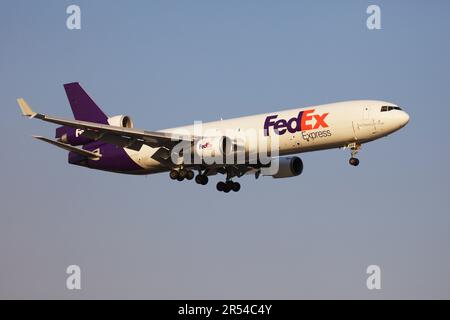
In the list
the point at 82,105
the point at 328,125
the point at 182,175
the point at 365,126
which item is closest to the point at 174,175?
the point at 182,175

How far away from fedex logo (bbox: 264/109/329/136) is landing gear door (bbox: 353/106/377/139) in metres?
1.70

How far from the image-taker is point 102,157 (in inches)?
2368

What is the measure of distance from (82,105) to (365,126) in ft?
66.4

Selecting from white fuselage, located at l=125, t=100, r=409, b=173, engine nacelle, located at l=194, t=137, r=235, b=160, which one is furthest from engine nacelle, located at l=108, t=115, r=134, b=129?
white fuselage, located at l=125, t=100, r=409, b=173

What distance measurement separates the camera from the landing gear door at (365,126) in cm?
5297

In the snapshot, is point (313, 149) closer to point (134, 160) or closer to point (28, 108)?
point (134, 160)

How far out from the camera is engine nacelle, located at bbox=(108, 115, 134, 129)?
59656mm

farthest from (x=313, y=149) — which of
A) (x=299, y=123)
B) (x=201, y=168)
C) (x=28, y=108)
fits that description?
(x=28, y=108)

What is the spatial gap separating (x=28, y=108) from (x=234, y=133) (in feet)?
39.0

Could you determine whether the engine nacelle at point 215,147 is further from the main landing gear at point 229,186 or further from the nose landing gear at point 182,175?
the main landing gear at point 229,186

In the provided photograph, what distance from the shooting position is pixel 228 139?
5466 cm

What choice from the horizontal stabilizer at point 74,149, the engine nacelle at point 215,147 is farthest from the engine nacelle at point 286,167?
the horizontal stabilizer at point 74,149

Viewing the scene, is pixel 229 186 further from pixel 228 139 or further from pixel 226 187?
pixel 228 139
